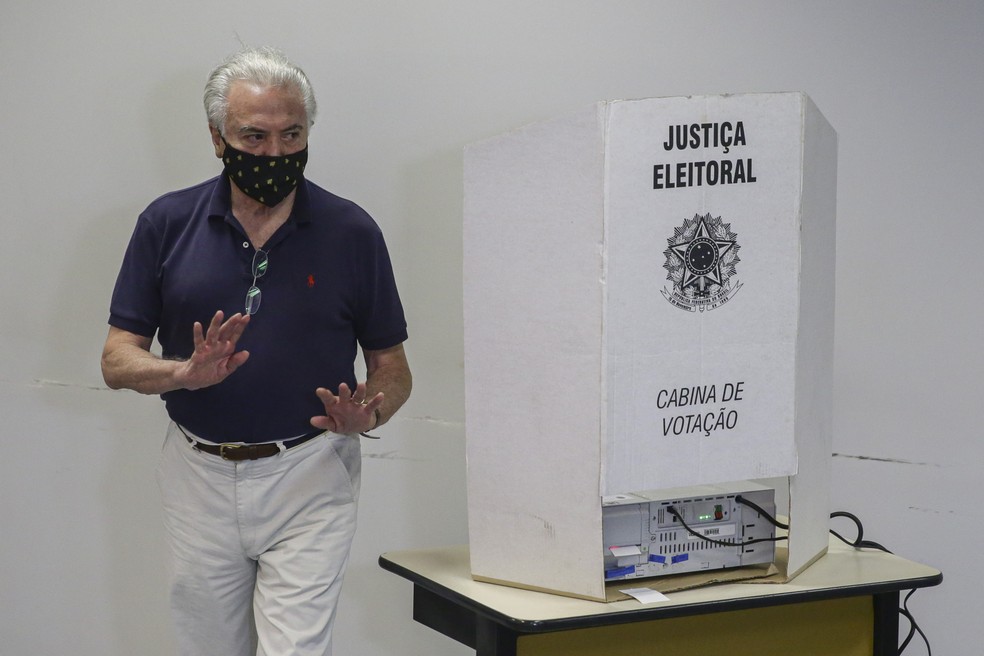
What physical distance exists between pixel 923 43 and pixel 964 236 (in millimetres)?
490

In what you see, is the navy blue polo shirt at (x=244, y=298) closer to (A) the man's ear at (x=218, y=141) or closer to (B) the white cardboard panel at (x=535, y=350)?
(A) the man's ear at (x=218, y=141)

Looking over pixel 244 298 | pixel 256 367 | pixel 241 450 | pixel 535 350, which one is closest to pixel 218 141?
pixel 244 298

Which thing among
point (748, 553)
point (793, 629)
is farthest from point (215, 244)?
point (793, 629)

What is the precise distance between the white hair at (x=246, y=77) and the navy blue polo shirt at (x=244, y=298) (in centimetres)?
13

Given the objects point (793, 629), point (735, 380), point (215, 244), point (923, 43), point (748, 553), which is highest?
point (923, 43)

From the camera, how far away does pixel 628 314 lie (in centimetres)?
166

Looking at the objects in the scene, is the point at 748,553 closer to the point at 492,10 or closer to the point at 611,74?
the point at 611,74

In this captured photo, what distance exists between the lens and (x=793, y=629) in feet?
6.24

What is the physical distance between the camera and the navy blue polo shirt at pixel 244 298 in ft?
5.95

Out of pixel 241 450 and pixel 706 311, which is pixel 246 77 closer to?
pixel 241 450

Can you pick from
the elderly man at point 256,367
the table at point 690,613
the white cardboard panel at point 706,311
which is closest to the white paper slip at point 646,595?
the table at point 690,613

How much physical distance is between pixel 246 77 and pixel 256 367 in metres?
0.52

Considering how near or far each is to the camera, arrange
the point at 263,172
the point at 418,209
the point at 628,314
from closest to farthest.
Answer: the point at 628,314
the point at 263,172
the point at 418,209

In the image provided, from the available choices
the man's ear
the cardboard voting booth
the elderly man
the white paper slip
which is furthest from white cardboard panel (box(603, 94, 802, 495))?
the man's ear
